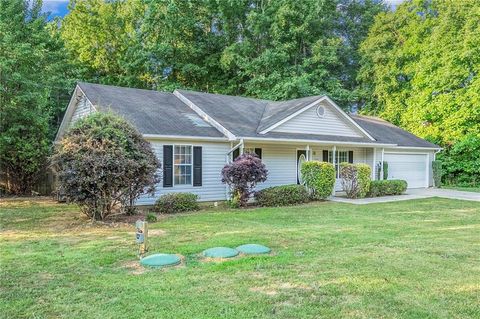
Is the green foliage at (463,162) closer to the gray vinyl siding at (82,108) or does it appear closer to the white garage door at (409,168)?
the white garage door at (409,168)

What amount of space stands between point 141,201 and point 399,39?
24560 mm

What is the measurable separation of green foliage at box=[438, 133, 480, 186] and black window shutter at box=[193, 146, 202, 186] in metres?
17.3

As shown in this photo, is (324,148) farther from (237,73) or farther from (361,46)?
(361,46)

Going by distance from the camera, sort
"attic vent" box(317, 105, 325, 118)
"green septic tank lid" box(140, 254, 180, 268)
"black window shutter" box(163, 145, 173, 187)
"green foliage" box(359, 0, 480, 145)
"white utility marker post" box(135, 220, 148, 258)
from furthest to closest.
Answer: "green foliage" box(359, 0, 480, 145), "attic vent" box(317, 105, 325, 118), "black window shutter" box(163, 145, 173, 187), "white utility marker post" box(135, 220, 148, 258), "green septic tank lid" box(140, 254, 180, 268)

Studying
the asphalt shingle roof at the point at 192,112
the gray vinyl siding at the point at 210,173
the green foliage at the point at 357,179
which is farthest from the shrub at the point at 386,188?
the gray vinyl siding at the point at 210,173

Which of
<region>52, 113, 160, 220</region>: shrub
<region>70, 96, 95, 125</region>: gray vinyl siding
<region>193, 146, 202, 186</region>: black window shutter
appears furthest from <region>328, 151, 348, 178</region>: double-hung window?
<region>70, 96, 95, 125</region>: gray vinyl siding

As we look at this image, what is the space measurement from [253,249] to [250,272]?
119 cm

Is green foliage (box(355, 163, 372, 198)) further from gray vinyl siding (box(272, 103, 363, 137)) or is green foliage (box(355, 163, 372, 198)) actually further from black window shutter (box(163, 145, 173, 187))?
black window shutter (box(163, 145, 173, 187))

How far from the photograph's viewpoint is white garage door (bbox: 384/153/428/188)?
773 inches

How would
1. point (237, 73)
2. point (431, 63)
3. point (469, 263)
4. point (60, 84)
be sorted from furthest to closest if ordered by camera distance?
point (237, 73) < point (431, 63) < point (60, 84) < point (469, 263)

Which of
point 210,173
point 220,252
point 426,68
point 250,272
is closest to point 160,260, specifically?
point 220,252

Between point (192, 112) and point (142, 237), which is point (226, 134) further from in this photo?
point (142, 237)

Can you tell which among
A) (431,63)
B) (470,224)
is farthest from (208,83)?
(470,224)

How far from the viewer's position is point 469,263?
5.57 metres
